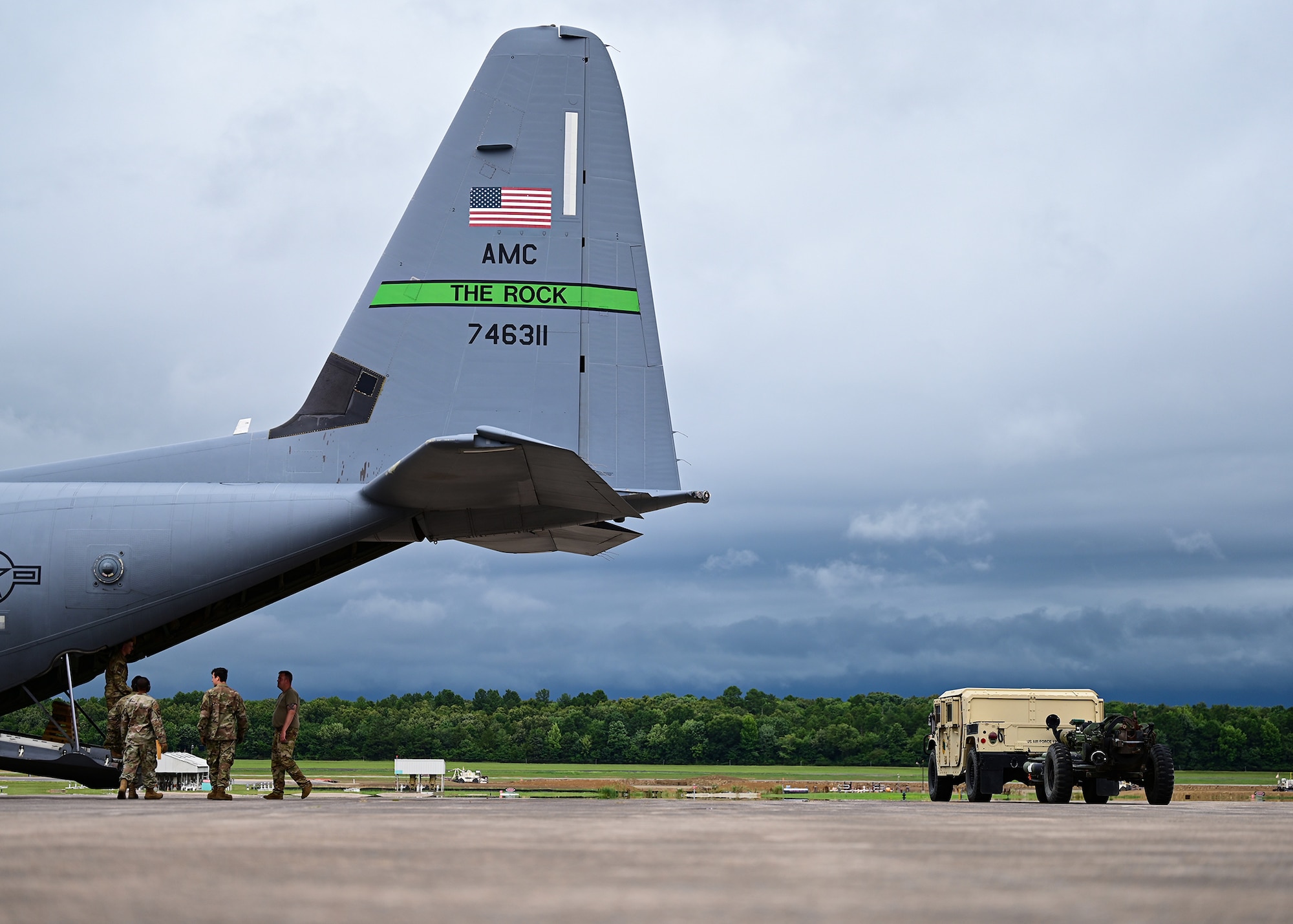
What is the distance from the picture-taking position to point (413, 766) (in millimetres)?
29172

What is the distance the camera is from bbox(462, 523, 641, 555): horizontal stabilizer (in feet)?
61.9

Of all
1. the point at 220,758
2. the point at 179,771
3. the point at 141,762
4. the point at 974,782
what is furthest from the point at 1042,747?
the point at 179,771

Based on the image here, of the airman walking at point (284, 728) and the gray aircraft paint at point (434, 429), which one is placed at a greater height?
the gray aircraft paint at point (434, 429)

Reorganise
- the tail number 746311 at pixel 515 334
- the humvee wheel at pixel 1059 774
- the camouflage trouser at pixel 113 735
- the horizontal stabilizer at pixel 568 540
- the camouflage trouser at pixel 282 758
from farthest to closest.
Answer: the tail number 746311 at pixel 515 334 < the horizontal stabilizer at pixel 568 540 < the humvee wheel at pixel 1059 774 < the camouflage trouser at pixel 113 735 < the camouflage trouser at pixel 282 758

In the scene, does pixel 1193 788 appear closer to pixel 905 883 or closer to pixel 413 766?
pixel 413 766

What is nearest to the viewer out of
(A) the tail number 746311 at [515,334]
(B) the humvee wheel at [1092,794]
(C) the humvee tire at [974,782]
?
(B) the humvee wheel at [1092,794]

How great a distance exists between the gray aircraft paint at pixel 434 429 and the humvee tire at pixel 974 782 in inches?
257

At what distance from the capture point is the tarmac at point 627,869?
5.15 metres

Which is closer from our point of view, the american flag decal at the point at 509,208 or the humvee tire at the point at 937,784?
A: the american flag decal at the point at 509,208

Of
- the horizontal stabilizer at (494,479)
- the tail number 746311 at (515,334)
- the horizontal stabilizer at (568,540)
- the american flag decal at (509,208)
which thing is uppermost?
the american flag decal at (509,208)

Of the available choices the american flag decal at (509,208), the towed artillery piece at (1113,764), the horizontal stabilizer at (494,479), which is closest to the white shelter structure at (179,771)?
the horizontal stabilizer at (494,479)

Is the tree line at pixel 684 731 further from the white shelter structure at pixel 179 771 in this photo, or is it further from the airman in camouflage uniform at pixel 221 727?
the airman in camouflage uniform at pixel 221 727

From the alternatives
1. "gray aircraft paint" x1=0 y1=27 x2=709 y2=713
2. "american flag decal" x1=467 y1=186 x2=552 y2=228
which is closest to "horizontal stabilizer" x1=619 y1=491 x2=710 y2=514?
"gray aircraft paint" x1=0 y1=27 x2=709 y2=713

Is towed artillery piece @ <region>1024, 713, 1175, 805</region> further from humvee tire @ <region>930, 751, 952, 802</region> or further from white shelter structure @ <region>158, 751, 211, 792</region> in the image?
white shelter structure @ <region>158, 751, 211, 792</region>
